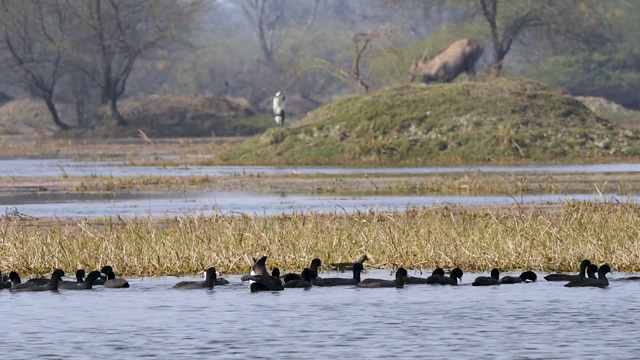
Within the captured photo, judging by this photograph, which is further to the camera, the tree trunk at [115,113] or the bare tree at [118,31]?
the bare tree at [118,31]

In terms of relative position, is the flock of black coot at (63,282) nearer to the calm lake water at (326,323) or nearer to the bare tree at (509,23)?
the calm lake water at (326,323)

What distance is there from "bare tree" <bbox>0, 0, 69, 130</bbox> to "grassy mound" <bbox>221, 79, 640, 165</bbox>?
36.1 m

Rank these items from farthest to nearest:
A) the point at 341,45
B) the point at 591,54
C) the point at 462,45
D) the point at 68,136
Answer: the point at 341,45, the point at 591,54, the point at 68,136, the point at 462,45

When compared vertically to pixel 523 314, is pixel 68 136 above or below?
above

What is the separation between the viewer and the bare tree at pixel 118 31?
291 feet

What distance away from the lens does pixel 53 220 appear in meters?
29.5

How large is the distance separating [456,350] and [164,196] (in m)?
23.3

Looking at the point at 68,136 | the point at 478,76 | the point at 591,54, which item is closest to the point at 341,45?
the point at 591,54

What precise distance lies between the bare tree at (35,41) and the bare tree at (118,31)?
5.08 feet

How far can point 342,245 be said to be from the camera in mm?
22297

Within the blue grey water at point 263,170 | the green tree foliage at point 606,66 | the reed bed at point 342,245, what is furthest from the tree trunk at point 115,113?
the reed bed at point 342,245

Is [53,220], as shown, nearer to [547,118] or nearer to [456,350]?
[456,350]

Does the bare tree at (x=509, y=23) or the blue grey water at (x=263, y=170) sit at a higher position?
the bare tree at (x=509, y=23)

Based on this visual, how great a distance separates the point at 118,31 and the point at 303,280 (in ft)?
243
